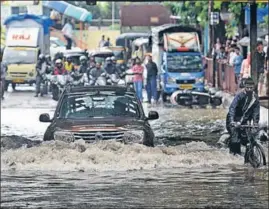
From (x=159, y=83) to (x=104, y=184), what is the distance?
25.7m

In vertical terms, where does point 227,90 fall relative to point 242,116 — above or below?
below

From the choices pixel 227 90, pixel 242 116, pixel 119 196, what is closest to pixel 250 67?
pixel 227 90

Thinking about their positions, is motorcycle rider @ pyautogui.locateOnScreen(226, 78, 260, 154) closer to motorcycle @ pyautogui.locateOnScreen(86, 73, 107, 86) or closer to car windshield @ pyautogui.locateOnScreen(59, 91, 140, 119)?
car windshield @ pyautogui.locateOnScreen(59, 91, 140, 119)

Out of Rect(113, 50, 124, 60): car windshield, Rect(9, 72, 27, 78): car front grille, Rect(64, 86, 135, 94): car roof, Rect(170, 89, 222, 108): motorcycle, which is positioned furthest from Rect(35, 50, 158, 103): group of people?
Rect(64, 86, 135, 94): car roof

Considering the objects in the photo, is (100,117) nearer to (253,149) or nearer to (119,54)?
(253,149)

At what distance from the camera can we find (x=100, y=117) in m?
17.7

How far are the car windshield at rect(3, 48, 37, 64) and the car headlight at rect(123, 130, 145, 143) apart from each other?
3222 centimetres

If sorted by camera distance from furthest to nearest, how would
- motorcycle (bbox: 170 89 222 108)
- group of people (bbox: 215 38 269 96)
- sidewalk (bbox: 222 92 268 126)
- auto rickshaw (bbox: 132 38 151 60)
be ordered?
auto rickshaw (bbox: 132 38 151 60)
motorcycle (bbox: 170 89 222 108)
group of people (bbox: 215 38 269 96)
sidewalk (bbox: 222 92 268 126)

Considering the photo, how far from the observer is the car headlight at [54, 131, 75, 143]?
1716 cm

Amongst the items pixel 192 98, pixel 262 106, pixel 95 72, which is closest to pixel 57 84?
pixel 95 72

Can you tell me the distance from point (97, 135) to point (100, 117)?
68 centimetres

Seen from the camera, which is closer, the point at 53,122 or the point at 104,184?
the point at 104,184

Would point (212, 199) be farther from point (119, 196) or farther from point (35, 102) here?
point (35, 102)

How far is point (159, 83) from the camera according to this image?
137 feet
